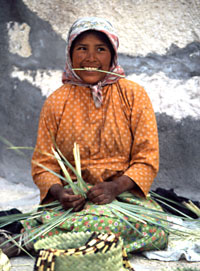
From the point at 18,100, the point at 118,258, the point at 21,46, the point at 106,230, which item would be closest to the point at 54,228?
the point at 106,230

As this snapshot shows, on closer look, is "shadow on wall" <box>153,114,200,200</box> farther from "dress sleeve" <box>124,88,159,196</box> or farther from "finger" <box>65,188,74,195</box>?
"finger" <box>65,188,74,195</box>

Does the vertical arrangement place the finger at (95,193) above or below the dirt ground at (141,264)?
above

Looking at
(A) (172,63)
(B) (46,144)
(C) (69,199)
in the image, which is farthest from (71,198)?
(A) (172,63)

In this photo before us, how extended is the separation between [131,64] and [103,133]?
1.52 meters

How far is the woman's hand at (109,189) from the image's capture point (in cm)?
244

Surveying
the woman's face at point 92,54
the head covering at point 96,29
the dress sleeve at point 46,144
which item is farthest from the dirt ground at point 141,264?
the woman's face at point 92,54

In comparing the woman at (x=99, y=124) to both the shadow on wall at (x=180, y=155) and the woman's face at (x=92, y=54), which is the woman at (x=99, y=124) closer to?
the woman's face at (x=92, y=54)

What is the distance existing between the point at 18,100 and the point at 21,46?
52 cm

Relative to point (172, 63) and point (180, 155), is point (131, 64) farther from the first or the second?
point (180, 155)

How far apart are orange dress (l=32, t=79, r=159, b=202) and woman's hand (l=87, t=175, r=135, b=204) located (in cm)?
11

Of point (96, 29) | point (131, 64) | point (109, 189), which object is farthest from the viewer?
point (131, 64)

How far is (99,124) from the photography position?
2.73 m

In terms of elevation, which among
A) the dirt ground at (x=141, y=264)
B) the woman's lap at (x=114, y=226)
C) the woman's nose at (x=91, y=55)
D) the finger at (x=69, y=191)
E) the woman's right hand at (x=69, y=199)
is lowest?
the dirt ground at (x=141, y=264)

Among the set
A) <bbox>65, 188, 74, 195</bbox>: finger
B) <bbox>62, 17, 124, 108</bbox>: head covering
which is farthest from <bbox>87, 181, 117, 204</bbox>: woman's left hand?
<bbox>62, 17, 124, 108</bbox>: head covering
